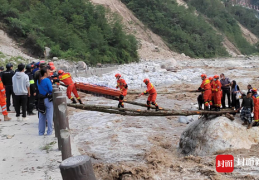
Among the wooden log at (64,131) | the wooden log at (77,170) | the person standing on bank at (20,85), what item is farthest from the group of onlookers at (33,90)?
the wooden log at (77,170)

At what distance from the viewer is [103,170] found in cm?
457

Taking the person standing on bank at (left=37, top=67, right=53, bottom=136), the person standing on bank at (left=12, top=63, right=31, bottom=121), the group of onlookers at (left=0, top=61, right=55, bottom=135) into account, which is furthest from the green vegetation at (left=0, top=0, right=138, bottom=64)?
the person standing on bank at (left=37, top=67, right=53, bottom=136)

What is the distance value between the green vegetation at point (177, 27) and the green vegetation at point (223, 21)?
11.2 m

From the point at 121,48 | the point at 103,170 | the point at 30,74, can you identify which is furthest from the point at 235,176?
Answer: the point at 121,48

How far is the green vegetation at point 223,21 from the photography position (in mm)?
62688

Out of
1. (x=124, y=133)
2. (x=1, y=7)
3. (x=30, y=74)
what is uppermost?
(x=1, y=7)

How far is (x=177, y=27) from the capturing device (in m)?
48.5

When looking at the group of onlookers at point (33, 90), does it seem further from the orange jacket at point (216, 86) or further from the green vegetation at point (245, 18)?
the green vegetation at point (245, 18)

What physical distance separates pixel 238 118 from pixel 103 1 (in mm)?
41633

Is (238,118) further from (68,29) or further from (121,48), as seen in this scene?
(121,48)

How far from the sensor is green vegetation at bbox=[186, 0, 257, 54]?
2468 inches

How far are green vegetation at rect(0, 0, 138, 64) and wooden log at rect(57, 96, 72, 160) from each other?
19522 mm

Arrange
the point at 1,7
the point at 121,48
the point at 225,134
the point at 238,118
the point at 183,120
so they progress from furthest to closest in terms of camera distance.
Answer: the point at 121,48, the point at 1,7, the point at 183,120, the point at 238,118, the point at 225,134

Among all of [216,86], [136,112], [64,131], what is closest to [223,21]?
[216,86]
